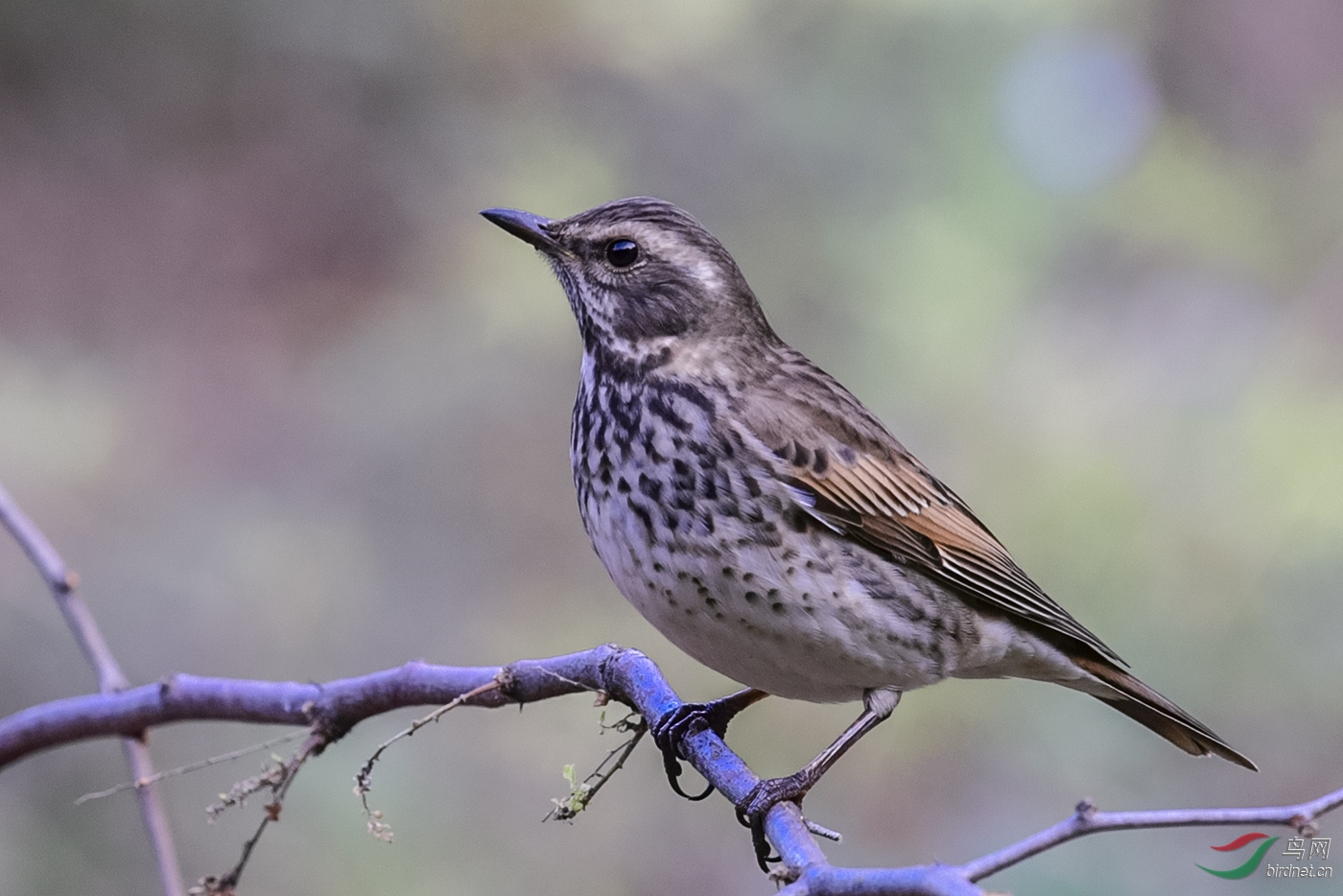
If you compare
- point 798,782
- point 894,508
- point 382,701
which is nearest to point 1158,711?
point 894,508

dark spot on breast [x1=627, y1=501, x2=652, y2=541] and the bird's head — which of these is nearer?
dark spot on breast [x1=627, y1=501, x2=652, y2=541]

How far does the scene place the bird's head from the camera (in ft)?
10.2

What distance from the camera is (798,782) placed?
263 cm

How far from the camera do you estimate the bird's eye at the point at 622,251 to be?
3.13 metres

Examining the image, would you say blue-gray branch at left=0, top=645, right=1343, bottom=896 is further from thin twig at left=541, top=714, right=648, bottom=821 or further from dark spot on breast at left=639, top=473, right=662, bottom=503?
dark spot on breast at left=639, top=473, right=662, bottom=503

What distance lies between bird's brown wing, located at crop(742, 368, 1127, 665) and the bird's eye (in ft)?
1.49

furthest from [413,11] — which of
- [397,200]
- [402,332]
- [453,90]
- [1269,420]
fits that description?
[1269,420]

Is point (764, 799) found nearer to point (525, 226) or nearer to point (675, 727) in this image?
point (675, 727)

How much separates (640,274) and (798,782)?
1211 mm

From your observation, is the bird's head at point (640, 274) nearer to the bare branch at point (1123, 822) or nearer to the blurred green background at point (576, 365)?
the bare branch at point (1123, 822)

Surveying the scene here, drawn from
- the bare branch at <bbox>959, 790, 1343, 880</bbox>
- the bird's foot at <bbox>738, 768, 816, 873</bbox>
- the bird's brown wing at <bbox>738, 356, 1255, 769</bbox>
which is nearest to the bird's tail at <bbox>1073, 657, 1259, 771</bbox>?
the bird's brown wing at <bbox>738, 356, 1255, 769</bbox>

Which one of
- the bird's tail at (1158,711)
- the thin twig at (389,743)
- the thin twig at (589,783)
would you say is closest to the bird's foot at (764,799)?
the thin twig at (589,783)

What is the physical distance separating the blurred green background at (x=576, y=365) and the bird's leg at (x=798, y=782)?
1285mm

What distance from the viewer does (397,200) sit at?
20.5 feet
